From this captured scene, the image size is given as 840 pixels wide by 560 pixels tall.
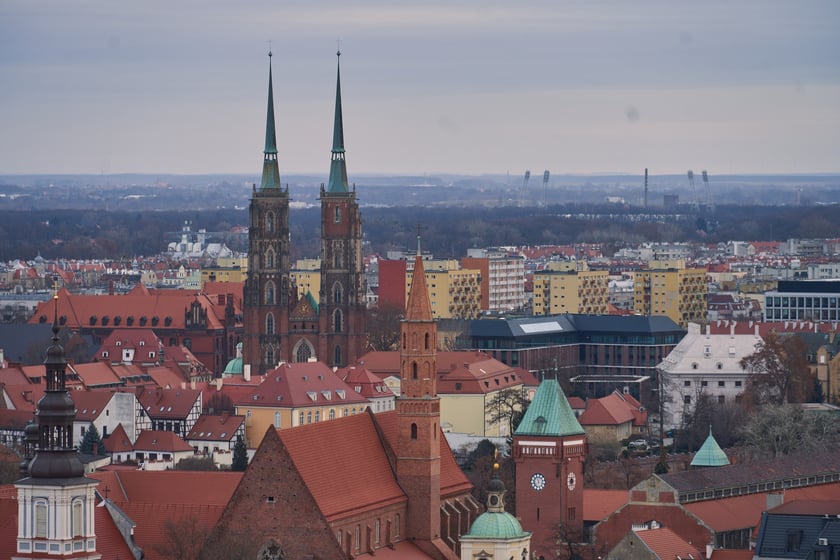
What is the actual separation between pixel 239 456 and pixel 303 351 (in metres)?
40.1

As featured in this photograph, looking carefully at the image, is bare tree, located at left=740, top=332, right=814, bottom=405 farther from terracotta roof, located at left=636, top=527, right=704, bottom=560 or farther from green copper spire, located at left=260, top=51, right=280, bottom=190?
terracotta roof, located at left=636, top=527, right=704, bottom=560

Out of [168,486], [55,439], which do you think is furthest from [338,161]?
[55,439]

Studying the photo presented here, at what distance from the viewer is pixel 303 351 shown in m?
155

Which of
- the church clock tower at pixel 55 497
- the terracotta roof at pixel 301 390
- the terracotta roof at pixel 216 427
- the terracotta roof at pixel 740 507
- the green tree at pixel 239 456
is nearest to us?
the church clock tower at pixel 55 497

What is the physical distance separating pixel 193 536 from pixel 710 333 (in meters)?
76.5

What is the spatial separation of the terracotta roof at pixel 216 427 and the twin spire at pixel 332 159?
107 ft

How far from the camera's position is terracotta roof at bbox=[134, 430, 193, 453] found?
121938 millimetres

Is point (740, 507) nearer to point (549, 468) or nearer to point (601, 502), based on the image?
point (601, 502)

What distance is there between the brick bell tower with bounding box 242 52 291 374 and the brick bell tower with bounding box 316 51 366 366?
2146 mm

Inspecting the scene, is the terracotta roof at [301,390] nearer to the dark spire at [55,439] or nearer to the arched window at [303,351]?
the arched window at [303,351]

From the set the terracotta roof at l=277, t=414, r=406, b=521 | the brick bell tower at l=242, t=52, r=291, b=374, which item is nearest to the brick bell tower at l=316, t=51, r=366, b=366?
the brick bell tower at l=242, t=52, r=291, b=374

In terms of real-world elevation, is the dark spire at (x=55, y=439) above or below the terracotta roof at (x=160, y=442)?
above

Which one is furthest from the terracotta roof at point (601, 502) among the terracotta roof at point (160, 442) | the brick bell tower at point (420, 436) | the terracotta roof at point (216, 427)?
the terracotta roof at point (216, 427)

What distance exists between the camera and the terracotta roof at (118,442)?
12181 centimetres
